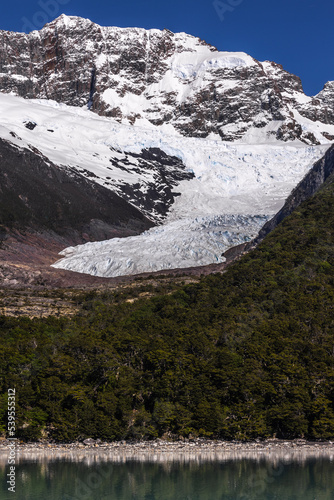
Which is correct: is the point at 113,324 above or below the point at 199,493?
above

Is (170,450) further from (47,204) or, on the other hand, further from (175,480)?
(47,204)

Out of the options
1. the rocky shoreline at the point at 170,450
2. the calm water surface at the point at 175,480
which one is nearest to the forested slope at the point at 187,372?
the rocky shoreline at the point at 170,450

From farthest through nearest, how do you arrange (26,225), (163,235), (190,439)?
(26,225), (163,235), (190,439)

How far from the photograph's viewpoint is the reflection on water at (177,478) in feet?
126

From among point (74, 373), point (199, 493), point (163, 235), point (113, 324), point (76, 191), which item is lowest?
point (199, 493)

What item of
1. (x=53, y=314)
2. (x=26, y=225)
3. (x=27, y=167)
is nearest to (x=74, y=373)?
(x=53, y=314)

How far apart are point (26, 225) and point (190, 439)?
12050cm

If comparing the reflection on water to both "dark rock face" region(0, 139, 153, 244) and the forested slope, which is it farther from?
"dark rock face" region(0, 139, 153, 244)

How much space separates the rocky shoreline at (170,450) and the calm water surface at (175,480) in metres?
1.90

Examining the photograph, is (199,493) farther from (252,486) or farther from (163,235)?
(163,235)

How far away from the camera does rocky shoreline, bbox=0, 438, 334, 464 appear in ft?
157

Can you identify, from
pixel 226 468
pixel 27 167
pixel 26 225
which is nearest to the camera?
pixel 226 468

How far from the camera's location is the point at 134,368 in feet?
198

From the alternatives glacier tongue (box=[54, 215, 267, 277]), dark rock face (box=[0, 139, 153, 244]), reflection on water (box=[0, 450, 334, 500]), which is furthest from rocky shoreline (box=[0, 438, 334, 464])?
dark rock face (box=[0, 139, 153, 244])
